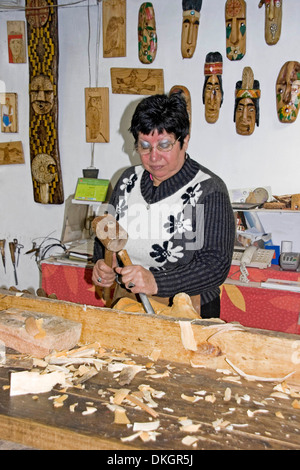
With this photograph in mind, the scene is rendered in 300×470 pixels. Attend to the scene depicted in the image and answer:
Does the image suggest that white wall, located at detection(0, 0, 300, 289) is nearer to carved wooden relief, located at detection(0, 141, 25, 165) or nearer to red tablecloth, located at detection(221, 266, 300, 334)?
carved wooden relief, located at detection(0, 141, 25, 165)

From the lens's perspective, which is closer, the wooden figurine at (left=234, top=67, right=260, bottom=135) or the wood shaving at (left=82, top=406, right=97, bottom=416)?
→ the wood shaving at (left=82, top=406, right=97, bottom=416)

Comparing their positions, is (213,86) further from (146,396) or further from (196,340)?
(146,396)

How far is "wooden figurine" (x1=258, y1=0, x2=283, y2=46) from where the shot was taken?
12.3 ft

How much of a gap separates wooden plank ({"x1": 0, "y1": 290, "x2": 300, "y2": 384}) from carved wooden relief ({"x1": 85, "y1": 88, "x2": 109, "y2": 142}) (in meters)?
3.19

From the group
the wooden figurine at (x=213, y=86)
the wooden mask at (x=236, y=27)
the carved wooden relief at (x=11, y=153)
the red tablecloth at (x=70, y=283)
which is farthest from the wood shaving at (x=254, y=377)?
the carved wooden relief at (x=11, y=153)

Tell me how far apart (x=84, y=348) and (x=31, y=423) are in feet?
1.50

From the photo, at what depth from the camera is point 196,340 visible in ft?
4.86

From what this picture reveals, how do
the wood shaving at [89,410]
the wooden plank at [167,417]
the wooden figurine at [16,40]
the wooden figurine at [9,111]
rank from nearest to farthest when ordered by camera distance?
1. the wooden plank at [167,417]
2. the wood shaving at [89,410]
3. the wooden figurine at [16,40]
4. the wooden figurine at [9,111]

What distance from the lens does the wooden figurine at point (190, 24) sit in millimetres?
3990

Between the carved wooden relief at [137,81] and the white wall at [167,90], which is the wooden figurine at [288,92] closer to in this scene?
the white wall at [167,90]

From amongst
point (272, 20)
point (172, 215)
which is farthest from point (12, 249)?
point (272, 20)

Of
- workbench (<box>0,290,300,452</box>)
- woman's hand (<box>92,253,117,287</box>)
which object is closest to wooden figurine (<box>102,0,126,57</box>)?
woman's hand (<box>92,253,117,287</box>)

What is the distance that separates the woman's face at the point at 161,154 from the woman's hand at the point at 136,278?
583 mm
